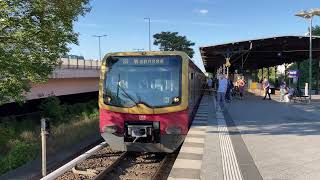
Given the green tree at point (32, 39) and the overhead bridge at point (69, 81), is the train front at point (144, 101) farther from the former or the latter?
the overhead bridge at point (69, 81)

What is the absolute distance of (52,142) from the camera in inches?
628

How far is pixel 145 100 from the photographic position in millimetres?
12289

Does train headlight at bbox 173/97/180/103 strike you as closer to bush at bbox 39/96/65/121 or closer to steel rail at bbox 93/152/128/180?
steel rail at bbox 93/152/128/180

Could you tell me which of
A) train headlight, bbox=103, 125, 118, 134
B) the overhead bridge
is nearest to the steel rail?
train headlight, bbox=103, 125, 118, 134

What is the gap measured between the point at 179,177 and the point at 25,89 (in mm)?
7119

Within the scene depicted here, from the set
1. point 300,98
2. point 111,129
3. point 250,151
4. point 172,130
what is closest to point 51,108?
point 300,98

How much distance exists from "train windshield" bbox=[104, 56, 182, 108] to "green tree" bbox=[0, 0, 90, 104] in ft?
7.30

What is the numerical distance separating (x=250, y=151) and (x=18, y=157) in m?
6.23

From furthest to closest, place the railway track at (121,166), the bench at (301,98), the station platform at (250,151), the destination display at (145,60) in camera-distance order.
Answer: the bench at (301,98) < the destination display at (145,60) < the railway track at (121,166) < the station platform at (250,151)

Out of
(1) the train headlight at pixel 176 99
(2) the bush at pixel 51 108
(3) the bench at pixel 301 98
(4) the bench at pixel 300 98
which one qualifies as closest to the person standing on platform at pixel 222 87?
(1) the train headlight at pixel 176 99

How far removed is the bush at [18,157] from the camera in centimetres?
1262

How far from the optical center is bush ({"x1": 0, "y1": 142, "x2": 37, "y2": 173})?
497 inches

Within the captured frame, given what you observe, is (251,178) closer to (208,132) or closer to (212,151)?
(212,151)

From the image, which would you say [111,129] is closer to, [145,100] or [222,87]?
[145,100]
